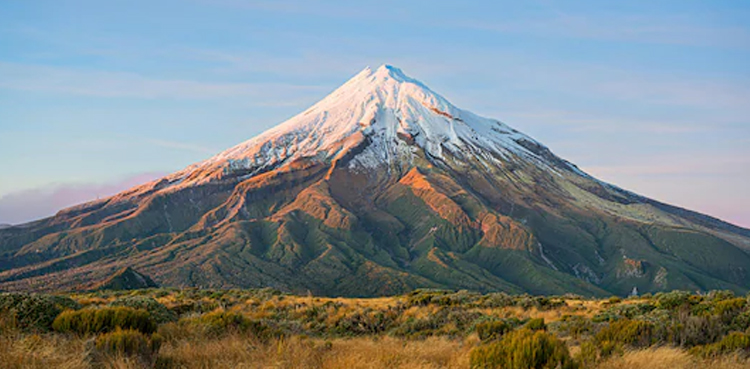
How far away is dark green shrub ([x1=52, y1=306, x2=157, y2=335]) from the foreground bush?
6.00 m

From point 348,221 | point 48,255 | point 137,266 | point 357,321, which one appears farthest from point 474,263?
point 357,321

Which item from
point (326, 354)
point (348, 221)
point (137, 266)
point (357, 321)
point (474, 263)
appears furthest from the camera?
point (348, 221)

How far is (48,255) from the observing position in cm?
18388

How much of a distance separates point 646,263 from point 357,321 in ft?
619

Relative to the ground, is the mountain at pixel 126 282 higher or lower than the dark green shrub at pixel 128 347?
lower

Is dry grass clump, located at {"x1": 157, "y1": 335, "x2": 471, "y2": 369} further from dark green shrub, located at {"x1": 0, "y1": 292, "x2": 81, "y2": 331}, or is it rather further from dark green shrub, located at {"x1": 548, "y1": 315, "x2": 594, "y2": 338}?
dark green shrub, located at {"x1": 548, "y1": 315, "x2": 594, "y2": 338}

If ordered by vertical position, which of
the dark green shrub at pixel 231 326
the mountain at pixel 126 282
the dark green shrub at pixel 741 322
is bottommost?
the mountain at pixel 126 282

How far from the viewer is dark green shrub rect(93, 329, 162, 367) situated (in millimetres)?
9070

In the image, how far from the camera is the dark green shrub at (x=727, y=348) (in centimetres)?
1082

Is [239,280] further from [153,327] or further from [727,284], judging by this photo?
[727,284]

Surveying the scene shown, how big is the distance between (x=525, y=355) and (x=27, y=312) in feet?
29.3

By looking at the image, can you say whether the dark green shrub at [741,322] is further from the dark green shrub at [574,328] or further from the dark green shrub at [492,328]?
the dark green shrub at [492,328]

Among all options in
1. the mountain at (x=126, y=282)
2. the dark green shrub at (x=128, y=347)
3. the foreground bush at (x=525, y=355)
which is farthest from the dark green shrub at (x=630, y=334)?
the mountain at (x=126, y=282)

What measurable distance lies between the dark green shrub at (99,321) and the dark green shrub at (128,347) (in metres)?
0.84
